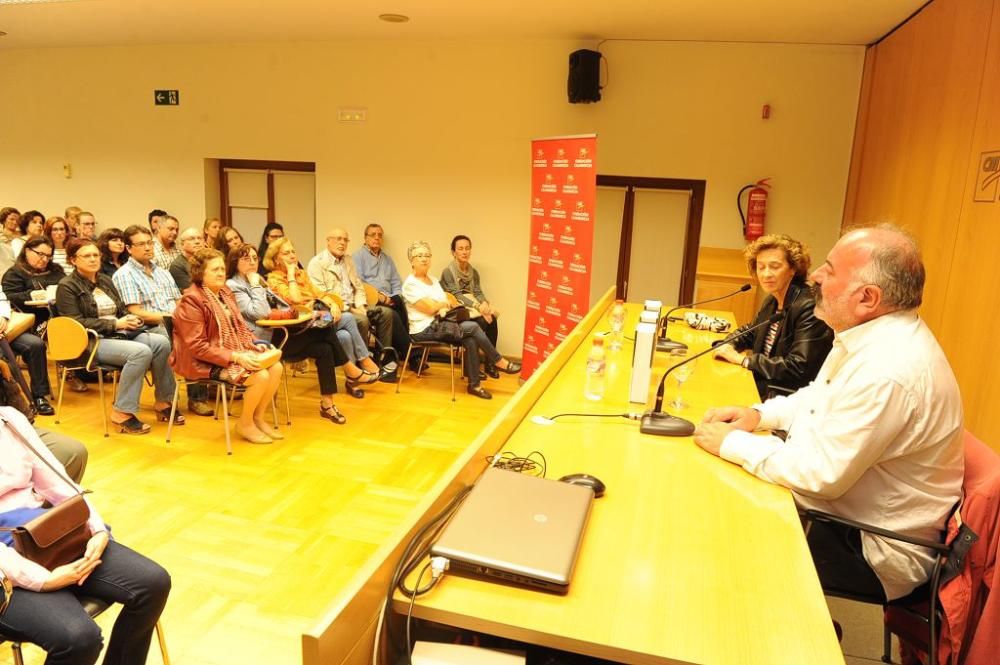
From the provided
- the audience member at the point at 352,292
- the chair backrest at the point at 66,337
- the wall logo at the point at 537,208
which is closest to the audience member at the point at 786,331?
the wall logo at the point at 537,208

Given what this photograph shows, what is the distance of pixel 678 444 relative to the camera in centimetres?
191

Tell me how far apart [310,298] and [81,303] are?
4.77 ft

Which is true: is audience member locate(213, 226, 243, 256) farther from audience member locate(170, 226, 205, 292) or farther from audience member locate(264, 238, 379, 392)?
audience member locate(264, 238, 379, 392)

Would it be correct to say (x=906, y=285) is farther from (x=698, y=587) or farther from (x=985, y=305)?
(x=985, y=305)

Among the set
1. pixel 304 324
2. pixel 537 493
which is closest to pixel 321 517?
pixel 304 324

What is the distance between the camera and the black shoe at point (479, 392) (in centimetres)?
512

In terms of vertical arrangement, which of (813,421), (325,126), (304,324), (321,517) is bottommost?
(321,517)

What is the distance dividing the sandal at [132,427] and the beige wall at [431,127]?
3146 millimetres


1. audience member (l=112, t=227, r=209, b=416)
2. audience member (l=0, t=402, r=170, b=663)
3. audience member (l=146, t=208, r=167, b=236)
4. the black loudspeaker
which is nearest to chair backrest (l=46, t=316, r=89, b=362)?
audience member (l=112, t=227, r=209, b=416)

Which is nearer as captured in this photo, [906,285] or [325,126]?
[906,285]

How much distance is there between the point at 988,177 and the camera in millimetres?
3229

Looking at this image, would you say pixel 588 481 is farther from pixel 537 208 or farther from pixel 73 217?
pixel 73 217

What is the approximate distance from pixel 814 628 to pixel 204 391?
425cm

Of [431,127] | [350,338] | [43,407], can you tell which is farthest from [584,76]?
[43,407]
